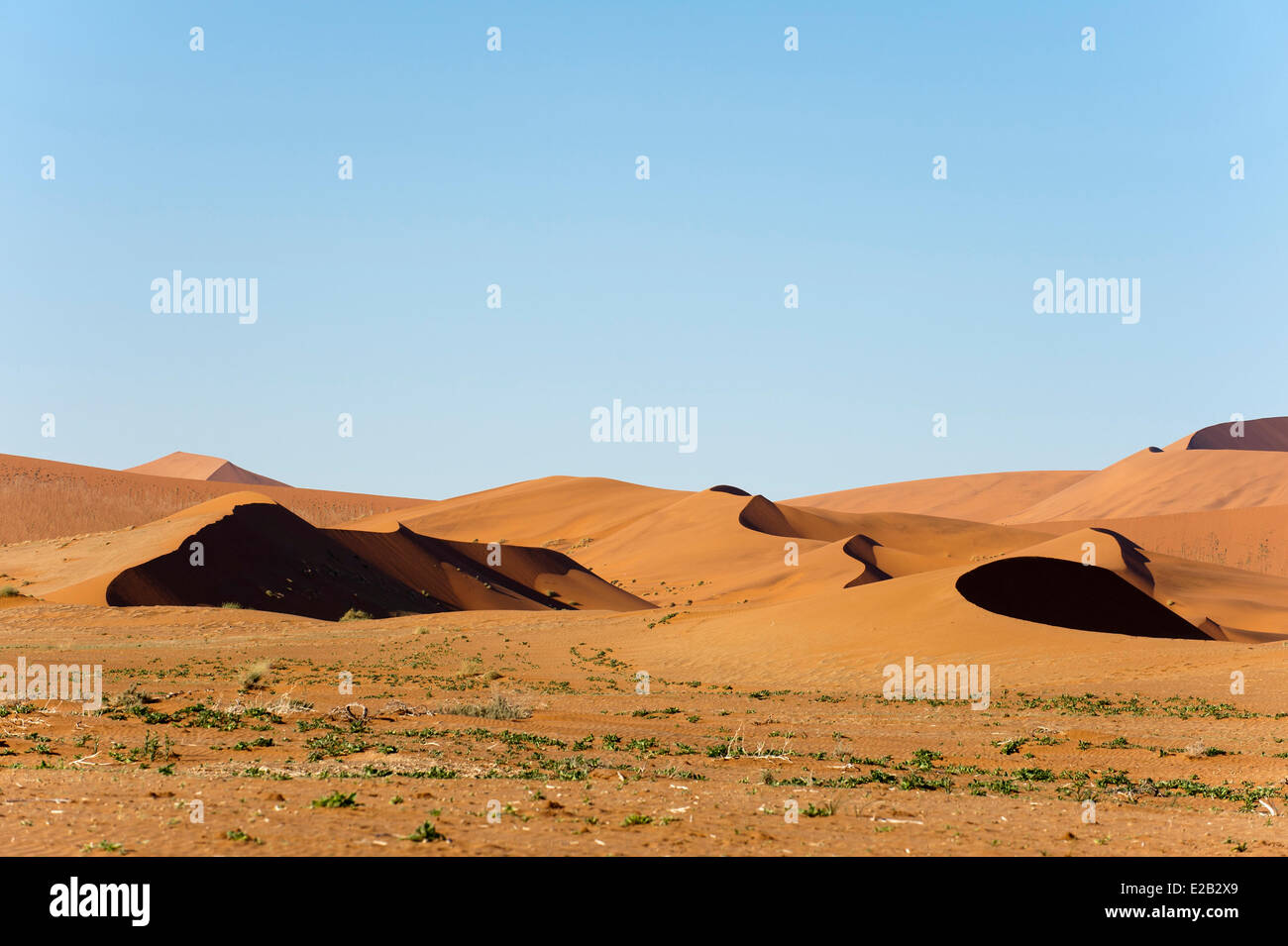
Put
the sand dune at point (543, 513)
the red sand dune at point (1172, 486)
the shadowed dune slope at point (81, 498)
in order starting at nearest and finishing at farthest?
the shadowed dune slope at point (81, 498), the sand dune at point (543, 513), the red sand dune at point (1172, 486)

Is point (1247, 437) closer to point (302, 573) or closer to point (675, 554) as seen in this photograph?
point (675, 554)

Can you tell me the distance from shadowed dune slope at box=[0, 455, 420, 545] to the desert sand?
40426mm

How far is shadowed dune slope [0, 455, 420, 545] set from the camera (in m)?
95.2

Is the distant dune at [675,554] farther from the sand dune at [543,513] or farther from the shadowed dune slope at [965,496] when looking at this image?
the shadowed dune slope at [965,496]

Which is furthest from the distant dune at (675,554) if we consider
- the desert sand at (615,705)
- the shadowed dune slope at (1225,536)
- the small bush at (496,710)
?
the small bush at (496,710)

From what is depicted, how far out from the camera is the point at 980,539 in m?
97.8

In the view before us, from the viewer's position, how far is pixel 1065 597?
38062 mm

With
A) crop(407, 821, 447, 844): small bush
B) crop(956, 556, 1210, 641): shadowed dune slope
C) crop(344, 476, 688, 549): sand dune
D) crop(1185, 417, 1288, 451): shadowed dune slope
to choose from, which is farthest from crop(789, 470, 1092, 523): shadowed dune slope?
crop(407, 821, 447, 844): small bush

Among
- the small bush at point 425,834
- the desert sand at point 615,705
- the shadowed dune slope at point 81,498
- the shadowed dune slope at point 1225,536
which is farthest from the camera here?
the shadowed dune slope at point 1225,536

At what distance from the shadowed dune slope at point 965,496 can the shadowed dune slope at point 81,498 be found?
3766 inches

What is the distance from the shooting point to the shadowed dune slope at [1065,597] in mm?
36188

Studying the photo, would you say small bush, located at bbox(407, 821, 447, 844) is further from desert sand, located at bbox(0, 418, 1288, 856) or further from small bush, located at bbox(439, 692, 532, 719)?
small bush, located at bbox(439, 692, 532, 719)

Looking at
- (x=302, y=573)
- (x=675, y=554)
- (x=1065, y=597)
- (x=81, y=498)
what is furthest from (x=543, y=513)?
(x=1065, y=597)
